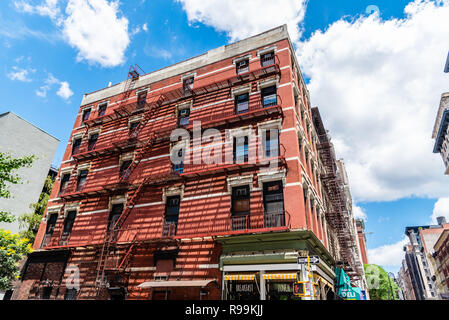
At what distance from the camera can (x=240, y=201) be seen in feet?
55.4

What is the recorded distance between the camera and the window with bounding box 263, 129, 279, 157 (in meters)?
17.6

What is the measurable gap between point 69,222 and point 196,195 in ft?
39.2

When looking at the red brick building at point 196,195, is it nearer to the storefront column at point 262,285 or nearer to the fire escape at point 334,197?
the storefront column at point 262,285

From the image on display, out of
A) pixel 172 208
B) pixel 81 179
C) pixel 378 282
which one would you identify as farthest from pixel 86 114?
pixel 378 282

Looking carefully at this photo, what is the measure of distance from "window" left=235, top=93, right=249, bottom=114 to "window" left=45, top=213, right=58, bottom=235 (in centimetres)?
1771

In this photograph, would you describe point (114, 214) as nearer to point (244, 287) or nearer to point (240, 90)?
point (244, 287)

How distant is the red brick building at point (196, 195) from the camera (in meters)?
15.1

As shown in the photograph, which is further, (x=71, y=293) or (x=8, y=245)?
(x=8, y=245)

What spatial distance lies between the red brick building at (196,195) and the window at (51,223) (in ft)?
0.33

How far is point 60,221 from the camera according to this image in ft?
73.5

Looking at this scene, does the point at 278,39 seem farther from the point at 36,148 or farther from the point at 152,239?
the point at 36,148

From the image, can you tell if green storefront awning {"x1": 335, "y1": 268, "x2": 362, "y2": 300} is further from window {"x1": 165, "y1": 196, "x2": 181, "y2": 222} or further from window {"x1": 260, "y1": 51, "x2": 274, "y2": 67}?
window {"x1": 260, "y1": 51, "x2": 274, "y2": 67}

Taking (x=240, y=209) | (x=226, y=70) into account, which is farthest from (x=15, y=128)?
(x=240, y=209)
